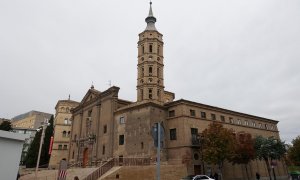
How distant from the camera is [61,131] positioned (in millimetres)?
65312

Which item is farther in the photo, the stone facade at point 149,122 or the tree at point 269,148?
the tree at point 269,148

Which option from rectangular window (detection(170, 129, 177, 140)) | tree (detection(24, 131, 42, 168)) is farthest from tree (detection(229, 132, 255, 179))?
tree (detection(24, 131, 42, 168))

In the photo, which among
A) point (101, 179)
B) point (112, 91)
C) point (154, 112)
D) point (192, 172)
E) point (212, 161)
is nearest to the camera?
point (101, 179)

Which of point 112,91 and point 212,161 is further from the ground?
point 112,91

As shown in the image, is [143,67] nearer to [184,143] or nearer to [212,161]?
[184,143]

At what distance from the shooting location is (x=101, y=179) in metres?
26.8

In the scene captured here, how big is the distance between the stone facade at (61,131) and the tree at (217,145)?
1645 inches

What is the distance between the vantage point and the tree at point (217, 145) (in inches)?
1297

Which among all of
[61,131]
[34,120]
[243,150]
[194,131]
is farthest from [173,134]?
[34,120]

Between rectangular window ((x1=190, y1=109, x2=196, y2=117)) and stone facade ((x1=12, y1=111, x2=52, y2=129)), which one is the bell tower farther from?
stone facade ((x1=12, y1=111, x2=52, y2=129))

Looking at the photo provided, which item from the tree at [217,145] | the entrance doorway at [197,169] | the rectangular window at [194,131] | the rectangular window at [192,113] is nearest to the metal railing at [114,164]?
the entrance doorway at [197,169]

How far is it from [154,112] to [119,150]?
8.06 meters

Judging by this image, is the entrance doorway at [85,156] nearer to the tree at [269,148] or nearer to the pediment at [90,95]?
the pediment at [90,95]

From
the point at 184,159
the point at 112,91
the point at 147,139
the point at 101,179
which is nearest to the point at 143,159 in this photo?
the point at 147,139
